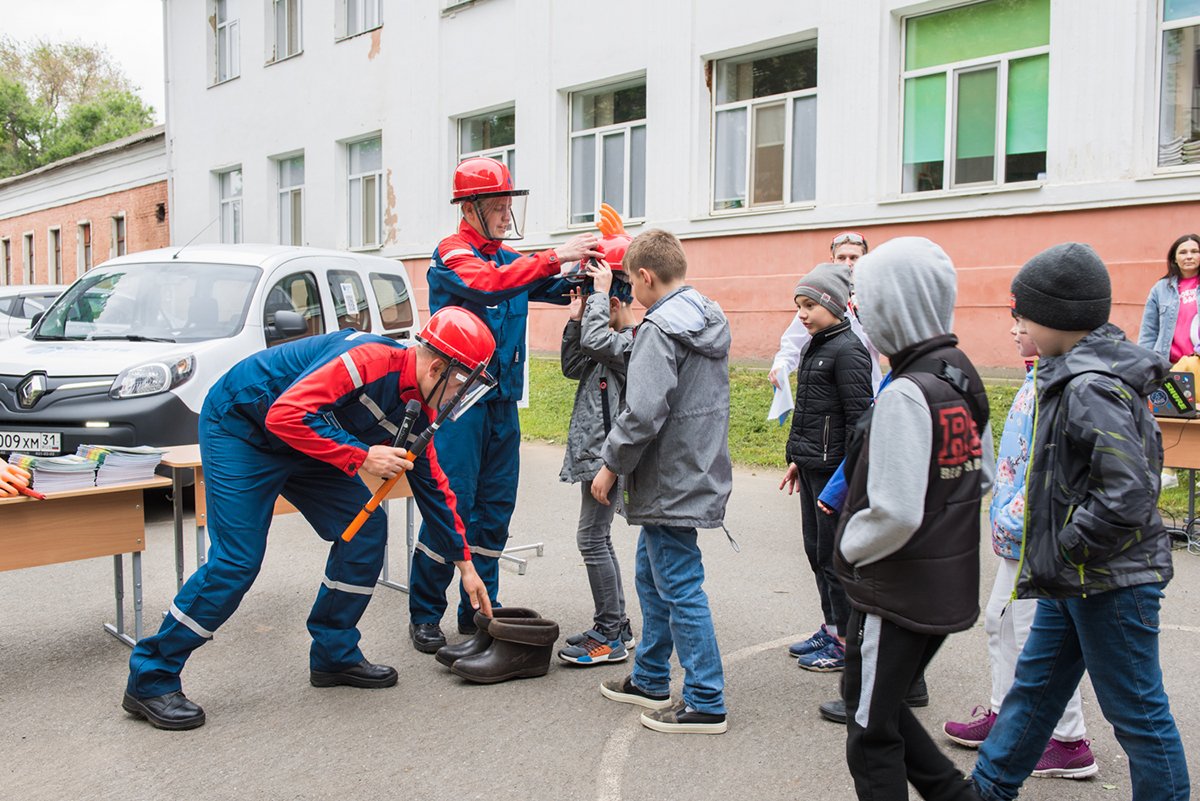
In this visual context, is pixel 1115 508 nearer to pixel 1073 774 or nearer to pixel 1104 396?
pixel 1104 396

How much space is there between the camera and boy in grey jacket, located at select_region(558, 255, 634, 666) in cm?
464

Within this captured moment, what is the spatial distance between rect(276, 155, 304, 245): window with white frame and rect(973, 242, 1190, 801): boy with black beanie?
72.1ft

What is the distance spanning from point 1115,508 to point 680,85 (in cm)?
1345

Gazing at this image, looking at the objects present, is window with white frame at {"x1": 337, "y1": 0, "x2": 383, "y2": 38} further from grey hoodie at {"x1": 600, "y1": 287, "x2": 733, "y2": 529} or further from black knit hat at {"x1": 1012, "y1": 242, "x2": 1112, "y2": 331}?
black knit hat at {"x1": 1012, "y1": 242, "x2": 1112, "y2": 331}

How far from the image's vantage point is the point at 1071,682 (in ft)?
10.7

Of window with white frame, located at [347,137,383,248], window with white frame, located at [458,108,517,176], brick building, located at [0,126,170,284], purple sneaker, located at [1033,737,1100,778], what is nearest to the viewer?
purple sneaker, located at [1033,737,1100,778]

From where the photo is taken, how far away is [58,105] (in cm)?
5422

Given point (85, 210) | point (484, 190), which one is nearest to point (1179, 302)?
point (484, 190)

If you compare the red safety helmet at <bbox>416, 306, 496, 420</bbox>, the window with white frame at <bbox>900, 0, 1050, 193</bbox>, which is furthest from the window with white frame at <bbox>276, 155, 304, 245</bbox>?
the red safety helmet at <bbox>416, 306, 496, 420</bbox>

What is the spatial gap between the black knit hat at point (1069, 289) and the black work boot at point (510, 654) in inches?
99.9

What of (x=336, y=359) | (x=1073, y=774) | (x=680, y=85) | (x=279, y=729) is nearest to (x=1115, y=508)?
(x=1073, y=774)

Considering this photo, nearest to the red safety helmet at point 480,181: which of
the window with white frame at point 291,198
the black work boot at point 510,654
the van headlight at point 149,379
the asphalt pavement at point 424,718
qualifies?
the black work boot at point 510,654

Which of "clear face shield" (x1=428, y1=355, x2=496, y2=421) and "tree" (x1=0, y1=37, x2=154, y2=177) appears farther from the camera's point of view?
"tree" (x1=0, y1=37, x2=154, y2=177)

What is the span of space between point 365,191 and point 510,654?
726 inches
